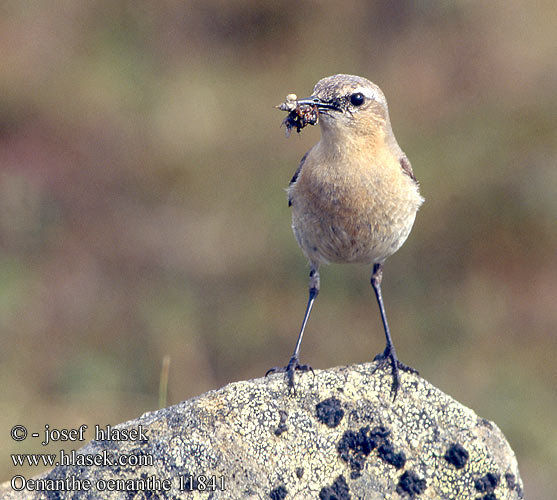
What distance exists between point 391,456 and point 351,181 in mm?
1857

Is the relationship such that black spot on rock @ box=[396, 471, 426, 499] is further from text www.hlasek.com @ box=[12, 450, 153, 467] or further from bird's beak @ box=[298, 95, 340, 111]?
bird's beak @ box=[298, 95, 340, 111]

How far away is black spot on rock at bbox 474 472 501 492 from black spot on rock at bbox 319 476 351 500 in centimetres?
70

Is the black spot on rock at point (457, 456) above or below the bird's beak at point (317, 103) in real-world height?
below

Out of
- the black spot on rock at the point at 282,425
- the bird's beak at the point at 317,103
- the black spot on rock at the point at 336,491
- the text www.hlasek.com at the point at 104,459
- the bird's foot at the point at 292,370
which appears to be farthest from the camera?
the bird's beak at the point at 317,103

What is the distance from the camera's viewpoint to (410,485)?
4391 mm

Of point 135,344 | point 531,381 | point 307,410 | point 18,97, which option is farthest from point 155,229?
point 307,410

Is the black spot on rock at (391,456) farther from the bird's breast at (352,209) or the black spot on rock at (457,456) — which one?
the bird's breast at (352,209)

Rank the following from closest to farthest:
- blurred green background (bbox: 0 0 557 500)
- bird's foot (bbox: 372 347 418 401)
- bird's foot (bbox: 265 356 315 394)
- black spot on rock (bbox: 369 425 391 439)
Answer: black spot on rock (bbox: 369 425 391 439), bird's foot (bbox: 265 356 315 394), bird's foot (bbox: 372 347 418 401), blurred green background (bbox: 0 0 557 500)

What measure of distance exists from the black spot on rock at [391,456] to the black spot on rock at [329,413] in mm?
268

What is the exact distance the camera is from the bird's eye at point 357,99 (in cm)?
550

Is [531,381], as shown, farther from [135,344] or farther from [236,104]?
[236,104]

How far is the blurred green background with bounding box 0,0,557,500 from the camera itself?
8.66 m

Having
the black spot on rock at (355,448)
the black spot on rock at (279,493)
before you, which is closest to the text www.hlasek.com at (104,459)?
the black spot on rock at (279,493)

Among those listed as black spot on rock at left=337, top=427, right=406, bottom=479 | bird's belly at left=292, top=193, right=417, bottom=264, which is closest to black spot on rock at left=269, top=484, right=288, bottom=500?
black spot on rock at left=337, top=427, right=406, bottom=479
